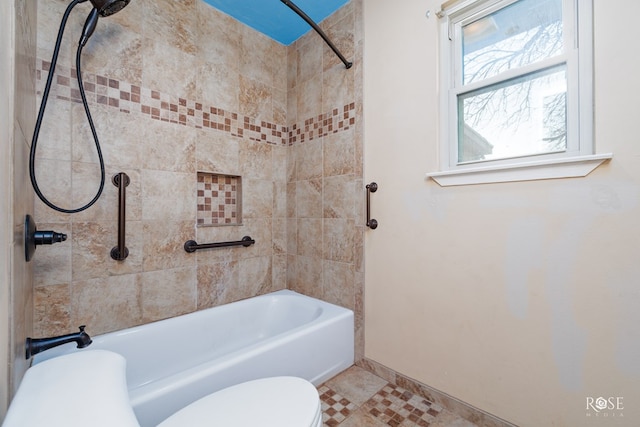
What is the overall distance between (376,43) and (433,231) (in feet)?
3.89

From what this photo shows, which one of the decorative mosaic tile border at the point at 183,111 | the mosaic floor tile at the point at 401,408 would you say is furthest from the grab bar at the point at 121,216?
the mosaic floor tile at the point at 401,408

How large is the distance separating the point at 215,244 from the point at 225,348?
26.4 inches

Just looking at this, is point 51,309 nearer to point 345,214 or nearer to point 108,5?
point 108,5

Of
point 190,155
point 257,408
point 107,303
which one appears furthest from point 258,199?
point 257,408

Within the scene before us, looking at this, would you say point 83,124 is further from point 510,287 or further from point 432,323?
point 510,287

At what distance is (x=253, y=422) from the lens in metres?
0.76

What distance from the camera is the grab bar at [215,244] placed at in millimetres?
1658

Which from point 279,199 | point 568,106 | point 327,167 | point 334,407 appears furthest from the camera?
point 279,199

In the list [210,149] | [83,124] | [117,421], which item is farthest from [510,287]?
[83,124]

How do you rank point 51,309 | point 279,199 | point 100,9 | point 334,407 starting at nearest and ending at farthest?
point 100,9 < point 51,309 < point 334,407 < point 279,199

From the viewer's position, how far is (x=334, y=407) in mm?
1357

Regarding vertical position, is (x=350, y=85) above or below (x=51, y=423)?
above

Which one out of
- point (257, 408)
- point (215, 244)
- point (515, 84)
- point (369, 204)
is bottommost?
point (257, 408)

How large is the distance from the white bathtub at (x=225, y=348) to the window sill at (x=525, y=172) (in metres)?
1.03
